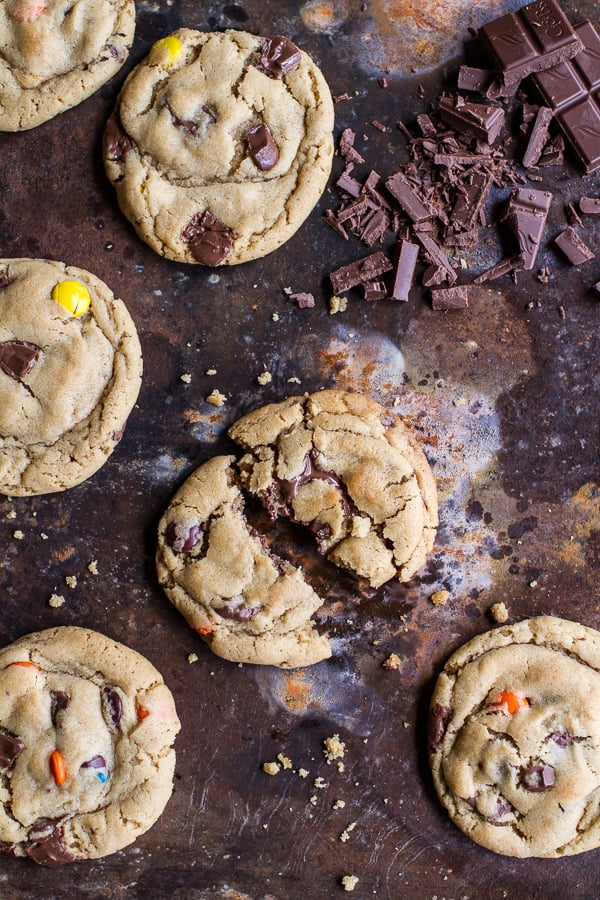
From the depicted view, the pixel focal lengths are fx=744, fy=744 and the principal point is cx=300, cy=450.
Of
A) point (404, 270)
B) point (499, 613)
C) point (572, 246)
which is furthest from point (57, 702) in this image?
point (572, 246)

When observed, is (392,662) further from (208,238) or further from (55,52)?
(55,52)

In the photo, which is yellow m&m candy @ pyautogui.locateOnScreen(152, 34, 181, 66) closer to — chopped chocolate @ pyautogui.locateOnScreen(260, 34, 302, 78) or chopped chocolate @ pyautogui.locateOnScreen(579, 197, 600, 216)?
chopped chocolate @ pyautogui.locateOnScreen(260, 34, 302, 78)

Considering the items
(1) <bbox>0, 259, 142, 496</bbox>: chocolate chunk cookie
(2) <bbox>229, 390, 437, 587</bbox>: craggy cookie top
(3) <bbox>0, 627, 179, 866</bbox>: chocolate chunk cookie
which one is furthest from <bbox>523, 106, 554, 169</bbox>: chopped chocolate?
(3) <bbox>0, 627, 179, 866</bbox>: chocolate chunk cookie

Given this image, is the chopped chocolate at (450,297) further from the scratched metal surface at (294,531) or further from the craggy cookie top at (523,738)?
the craggy cookie top at (523,738)

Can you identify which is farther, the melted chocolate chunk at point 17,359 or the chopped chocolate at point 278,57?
the chopped chocolate at point 278,57

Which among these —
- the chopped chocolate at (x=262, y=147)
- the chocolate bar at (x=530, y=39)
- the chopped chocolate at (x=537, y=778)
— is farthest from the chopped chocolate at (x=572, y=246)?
the chopped chocolate at (x=537, y=778)

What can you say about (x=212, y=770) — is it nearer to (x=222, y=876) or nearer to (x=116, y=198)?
(x=222, y=876)

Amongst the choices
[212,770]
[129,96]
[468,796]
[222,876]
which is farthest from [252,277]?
[222,876]
